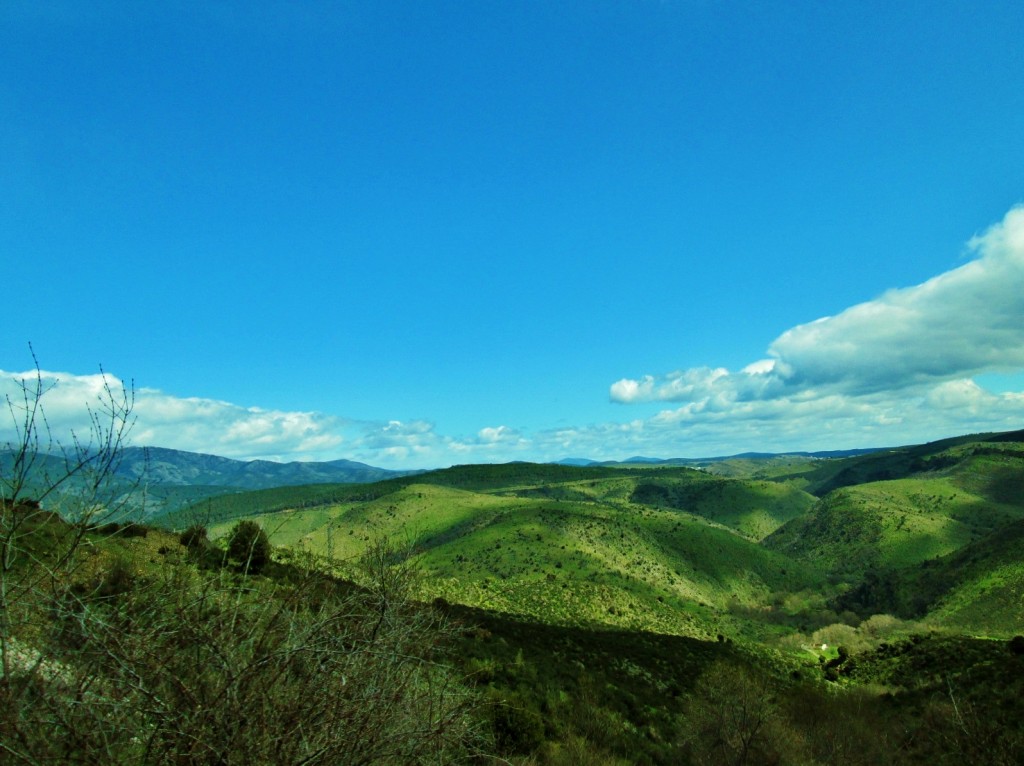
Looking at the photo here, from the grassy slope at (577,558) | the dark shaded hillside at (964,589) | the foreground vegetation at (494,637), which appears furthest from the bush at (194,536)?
the dark shaded hillside at (964,589)

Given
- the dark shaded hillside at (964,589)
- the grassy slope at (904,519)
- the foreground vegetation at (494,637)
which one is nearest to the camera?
the foreground vegetation at (494,637)

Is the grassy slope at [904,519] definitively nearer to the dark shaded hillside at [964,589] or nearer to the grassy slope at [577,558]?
the grassy slope at [577,558]

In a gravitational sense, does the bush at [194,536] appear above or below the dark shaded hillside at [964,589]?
above

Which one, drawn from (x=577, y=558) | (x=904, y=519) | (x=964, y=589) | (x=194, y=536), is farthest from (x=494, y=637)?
(x=904, y=519)

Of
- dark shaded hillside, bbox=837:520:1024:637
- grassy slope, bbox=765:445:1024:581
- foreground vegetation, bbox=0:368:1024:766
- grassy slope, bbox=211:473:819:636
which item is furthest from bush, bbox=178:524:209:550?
grassy slope, bbox=765:445:1024:581

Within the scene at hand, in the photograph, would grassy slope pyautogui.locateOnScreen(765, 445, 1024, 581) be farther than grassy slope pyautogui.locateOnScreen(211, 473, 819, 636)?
Yes

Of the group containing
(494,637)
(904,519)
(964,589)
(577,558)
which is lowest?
(964,589)

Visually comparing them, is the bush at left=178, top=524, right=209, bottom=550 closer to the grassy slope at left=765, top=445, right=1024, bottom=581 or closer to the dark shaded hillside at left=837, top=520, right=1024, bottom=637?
the dark shaded hillside at left=837, top=520, right=1024, bottom=637

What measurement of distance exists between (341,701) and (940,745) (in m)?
34.9

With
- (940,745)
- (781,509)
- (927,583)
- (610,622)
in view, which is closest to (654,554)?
(927,583)

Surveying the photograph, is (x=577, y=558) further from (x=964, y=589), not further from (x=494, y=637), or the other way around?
(x=494, y=637)

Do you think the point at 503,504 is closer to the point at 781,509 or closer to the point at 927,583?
the point at 927,583

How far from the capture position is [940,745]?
27281 mm

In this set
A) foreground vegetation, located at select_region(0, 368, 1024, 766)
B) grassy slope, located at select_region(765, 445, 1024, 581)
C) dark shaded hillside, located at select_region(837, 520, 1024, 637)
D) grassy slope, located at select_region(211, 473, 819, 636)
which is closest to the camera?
foreground vegetation, located at select_region(0, 368, 1024, 766)
